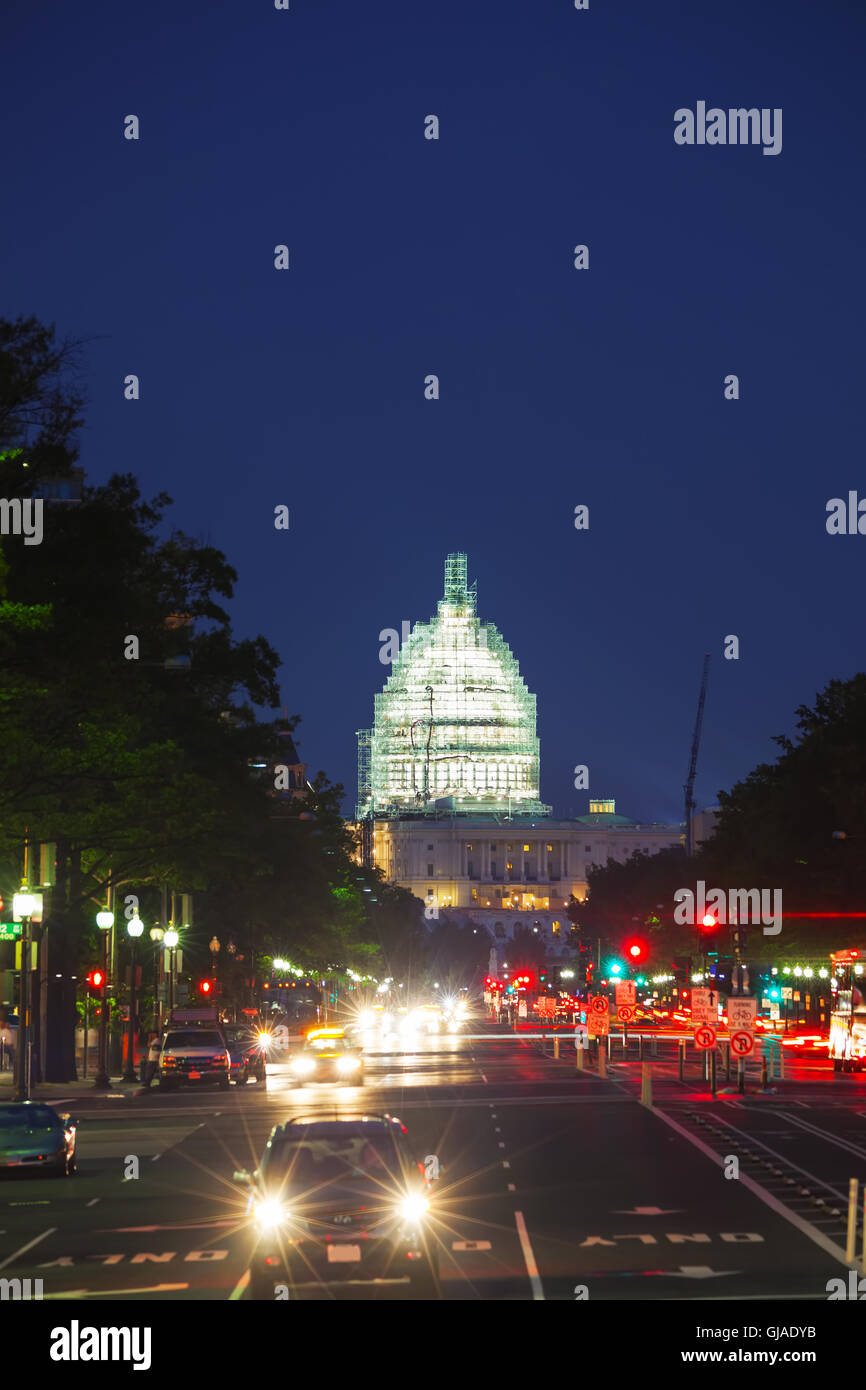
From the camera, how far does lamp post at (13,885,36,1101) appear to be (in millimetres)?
51188

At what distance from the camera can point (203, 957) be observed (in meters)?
108

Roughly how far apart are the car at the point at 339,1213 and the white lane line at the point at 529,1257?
2.17m

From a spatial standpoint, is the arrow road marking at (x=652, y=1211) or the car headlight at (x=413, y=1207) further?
the arrow road marking at (x=652, y=1211)

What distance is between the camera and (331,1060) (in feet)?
225

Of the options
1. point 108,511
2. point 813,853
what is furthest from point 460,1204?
point 813,853

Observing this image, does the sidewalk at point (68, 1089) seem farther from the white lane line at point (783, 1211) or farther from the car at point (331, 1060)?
the white lane line at point (783, 1211)

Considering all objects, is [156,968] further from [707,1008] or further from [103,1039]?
[707,1008]

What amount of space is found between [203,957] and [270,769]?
10140 mm

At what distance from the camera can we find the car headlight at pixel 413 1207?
62.1 feet

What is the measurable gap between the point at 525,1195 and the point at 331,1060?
3723 centimetres

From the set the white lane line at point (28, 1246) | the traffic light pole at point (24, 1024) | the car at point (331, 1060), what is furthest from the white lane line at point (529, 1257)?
the car at point (331, 1060)

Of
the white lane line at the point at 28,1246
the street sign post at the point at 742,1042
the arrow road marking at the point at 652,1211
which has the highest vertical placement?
the street sign post at the point at 742,1042

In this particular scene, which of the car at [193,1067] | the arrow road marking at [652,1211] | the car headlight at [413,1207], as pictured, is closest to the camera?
the car headlight at [413,1207]
